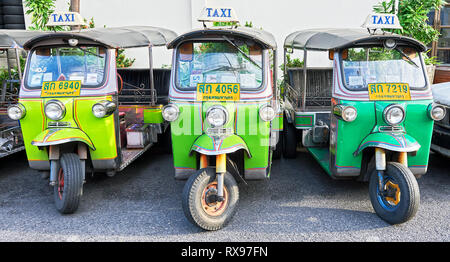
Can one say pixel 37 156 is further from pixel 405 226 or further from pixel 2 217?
pixel 405 226

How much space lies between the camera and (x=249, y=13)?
363 inches

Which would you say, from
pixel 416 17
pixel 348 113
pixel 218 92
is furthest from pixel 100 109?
pixel 416 17

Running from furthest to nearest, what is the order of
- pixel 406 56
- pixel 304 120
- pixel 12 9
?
1. pixel 12 9
2. pixel 304 120
3. pixel 406 56

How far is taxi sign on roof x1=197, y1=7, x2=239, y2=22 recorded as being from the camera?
4379 mm

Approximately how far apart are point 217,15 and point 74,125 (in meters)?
2.19

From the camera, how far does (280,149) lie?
6082mm

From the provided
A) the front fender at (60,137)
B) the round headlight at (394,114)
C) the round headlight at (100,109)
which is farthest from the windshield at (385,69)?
the front fender at (60,137)

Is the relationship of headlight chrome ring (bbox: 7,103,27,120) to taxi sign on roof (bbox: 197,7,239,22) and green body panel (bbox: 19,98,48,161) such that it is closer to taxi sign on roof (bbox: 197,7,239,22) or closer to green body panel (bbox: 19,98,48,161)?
green body panel (bbox: 19,98,48,161)

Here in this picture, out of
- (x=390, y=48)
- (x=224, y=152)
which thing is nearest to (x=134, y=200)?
(x=224, y=152)

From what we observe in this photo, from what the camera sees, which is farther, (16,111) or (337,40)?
(337,40)

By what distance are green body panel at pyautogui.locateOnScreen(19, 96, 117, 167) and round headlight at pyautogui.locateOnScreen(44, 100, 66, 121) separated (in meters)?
0.07

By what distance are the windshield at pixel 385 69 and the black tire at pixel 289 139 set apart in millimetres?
1820

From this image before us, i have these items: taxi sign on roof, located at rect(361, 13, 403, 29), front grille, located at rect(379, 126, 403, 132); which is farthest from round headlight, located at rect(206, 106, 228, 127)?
taxi sign on roof, located at rect(361, 13, 403, 29)

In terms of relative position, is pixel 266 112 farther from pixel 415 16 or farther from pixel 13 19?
pixel 13 19
